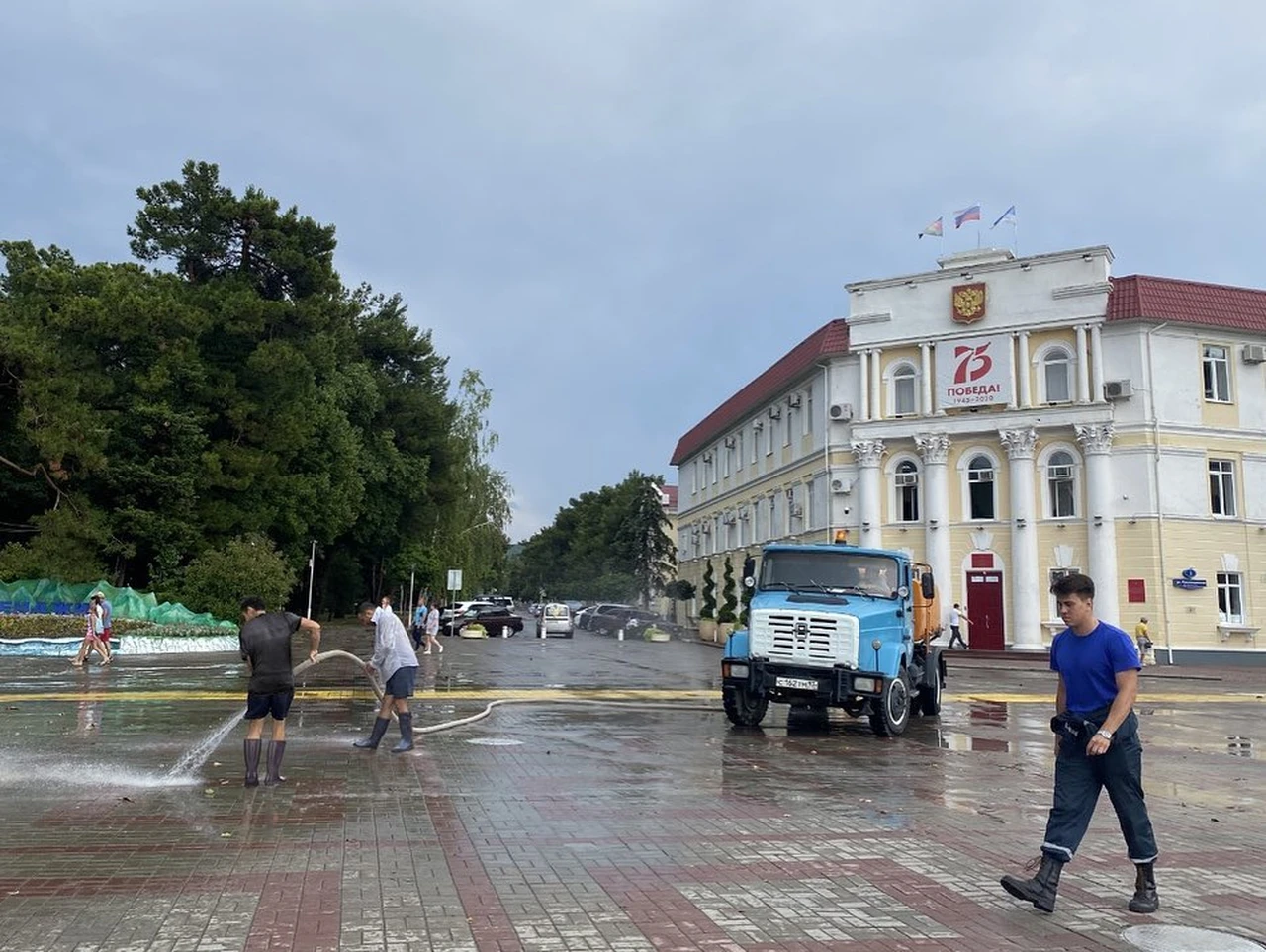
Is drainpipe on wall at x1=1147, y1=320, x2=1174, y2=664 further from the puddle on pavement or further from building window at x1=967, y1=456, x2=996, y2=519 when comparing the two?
the puddle on pavement

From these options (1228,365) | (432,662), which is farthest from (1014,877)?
(1228,365)

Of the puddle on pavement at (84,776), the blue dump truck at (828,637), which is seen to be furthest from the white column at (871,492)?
the puddle on pavement at (84,776)

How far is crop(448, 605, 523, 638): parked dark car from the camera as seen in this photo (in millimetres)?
52344

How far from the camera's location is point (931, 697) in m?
17.6

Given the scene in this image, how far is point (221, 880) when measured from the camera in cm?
650

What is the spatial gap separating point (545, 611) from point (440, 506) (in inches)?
431

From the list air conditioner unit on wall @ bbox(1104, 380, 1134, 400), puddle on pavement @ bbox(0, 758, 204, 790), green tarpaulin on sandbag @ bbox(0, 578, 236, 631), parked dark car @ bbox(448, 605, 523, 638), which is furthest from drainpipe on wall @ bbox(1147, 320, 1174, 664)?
puddle on pavement @ bbox(0, 758, 204, 790)

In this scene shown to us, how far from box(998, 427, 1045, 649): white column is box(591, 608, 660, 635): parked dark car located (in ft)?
67.3

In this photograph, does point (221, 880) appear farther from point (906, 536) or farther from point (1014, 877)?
point (906, 536)

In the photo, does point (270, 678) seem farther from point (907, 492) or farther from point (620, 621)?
point (620, 621)

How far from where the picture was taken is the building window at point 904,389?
141ft

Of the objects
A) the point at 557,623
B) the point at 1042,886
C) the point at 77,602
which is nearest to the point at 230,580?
the point at 77,602

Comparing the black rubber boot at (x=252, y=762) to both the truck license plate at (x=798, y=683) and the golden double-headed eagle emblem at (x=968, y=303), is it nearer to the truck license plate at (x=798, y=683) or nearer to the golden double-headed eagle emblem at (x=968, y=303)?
the truck license plate at (x=798, y=683)

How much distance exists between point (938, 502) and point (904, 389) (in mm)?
4933
